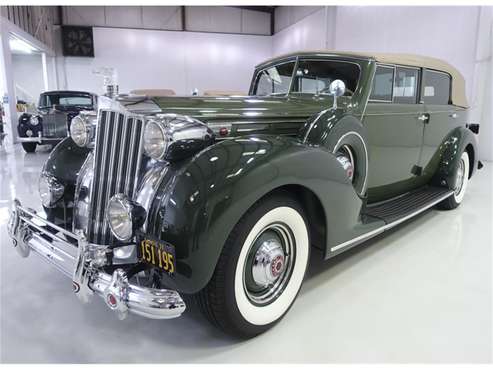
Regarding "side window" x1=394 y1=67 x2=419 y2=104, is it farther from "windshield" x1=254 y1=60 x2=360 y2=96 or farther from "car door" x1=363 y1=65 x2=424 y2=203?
"windshield" x1=254 y1=60 x2=360 y2=96

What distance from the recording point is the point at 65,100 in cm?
920

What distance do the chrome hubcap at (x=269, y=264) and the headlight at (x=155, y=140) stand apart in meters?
0.61

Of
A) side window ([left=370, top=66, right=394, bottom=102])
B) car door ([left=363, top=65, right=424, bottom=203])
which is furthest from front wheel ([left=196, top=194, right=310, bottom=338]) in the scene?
side window ([left=370, top=66, right=394, bottom=102])

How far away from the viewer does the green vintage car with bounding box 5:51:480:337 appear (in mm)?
1475

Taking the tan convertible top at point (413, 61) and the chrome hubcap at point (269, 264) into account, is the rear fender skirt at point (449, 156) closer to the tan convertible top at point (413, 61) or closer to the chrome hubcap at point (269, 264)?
the tan convertible top at point (413, 61)

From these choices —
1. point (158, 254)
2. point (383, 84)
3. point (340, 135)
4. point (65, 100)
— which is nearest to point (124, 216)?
point (158, 254)

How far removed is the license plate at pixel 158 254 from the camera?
4.83 feet

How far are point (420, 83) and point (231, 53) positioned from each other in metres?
14.5

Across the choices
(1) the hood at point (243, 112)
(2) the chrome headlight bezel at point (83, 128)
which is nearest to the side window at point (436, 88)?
(1) the hood at point (243, 112)

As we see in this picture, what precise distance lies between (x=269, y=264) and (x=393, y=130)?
183 centimetres

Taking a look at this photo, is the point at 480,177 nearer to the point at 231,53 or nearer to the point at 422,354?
the point at 422,354

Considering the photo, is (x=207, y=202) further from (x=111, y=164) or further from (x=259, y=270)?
(x=111, y=164)

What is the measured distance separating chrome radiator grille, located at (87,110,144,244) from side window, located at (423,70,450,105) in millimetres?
2830
